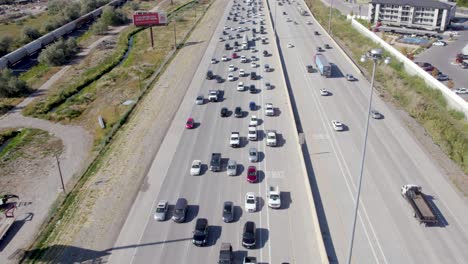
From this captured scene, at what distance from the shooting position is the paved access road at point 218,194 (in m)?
32.1

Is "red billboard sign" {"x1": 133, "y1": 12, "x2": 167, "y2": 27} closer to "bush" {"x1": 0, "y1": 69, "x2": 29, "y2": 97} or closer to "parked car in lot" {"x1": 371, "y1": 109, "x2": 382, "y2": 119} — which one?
"bush" {"x1": 0, "y1": 69, "x2": 29, "y2": 97}

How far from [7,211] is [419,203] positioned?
3879cm

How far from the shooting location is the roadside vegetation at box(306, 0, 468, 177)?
4825 centimetres

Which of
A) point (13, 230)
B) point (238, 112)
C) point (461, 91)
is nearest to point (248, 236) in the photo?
point (13, 230)

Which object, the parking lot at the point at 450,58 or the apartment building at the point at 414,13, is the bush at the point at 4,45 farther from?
the apartment building at the point at 414,13

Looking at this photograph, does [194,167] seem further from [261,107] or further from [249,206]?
[261,107]

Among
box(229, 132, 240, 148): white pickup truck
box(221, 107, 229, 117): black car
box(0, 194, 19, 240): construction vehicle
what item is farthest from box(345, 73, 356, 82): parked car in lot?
box(0, 194, 19, 240): construction vehicle

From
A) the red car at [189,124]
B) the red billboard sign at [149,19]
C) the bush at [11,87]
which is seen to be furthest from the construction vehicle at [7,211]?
A: the red billboard sign at [149,19]

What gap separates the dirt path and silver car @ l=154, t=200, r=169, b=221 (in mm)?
3111

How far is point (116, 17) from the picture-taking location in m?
127

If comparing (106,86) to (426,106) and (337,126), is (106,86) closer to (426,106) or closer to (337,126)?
(337,126)

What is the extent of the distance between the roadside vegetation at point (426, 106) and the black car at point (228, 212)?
25.5 meters

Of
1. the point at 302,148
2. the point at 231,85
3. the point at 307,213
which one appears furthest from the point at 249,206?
the point at 231,85

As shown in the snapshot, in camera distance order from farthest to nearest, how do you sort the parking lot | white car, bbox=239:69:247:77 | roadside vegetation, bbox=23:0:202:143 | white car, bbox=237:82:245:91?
white car, bbox=239:69:247:77, the parking lot, white car, bbox=237:82:245:91, roadside vegetation, bbox=23:0:202:143
